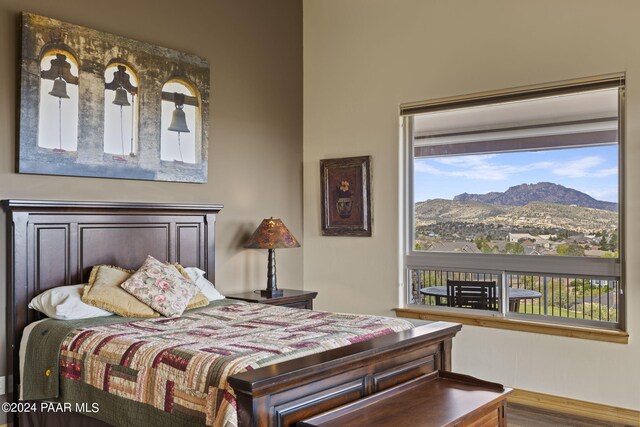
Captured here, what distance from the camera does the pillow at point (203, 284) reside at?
406 cm

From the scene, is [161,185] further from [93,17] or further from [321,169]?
[321,169]

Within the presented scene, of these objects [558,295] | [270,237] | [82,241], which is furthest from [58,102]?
[558,295]

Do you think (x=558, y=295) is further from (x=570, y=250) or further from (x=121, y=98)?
(x=121, y=98)

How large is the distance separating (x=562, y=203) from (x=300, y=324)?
83.9 inches

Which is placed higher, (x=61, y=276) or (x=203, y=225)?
(x=203, y=225)

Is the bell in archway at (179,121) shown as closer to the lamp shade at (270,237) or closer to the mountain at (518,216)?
the lamp shade at (270,237)

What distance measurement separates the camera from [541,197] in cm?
420

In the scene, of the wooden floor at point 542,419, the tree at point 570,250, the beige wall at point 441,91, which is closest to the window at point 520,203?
the tree at point 570,250

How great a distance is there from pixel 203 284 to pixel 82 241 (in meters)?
0.85

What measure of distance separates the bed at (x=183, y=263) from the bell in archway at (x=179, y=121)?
57 cm

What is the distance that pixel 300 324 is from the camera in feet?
10.3

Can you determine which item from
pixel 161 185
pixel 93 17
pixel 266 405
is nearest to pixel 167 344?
pixel 266 405

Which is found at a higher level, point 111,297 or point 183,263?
point 183,263

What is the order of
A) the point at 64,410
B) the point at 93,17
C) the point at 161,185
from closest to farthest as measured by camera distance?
the point at 64,410, the point at 93,17, the point at 161,185
